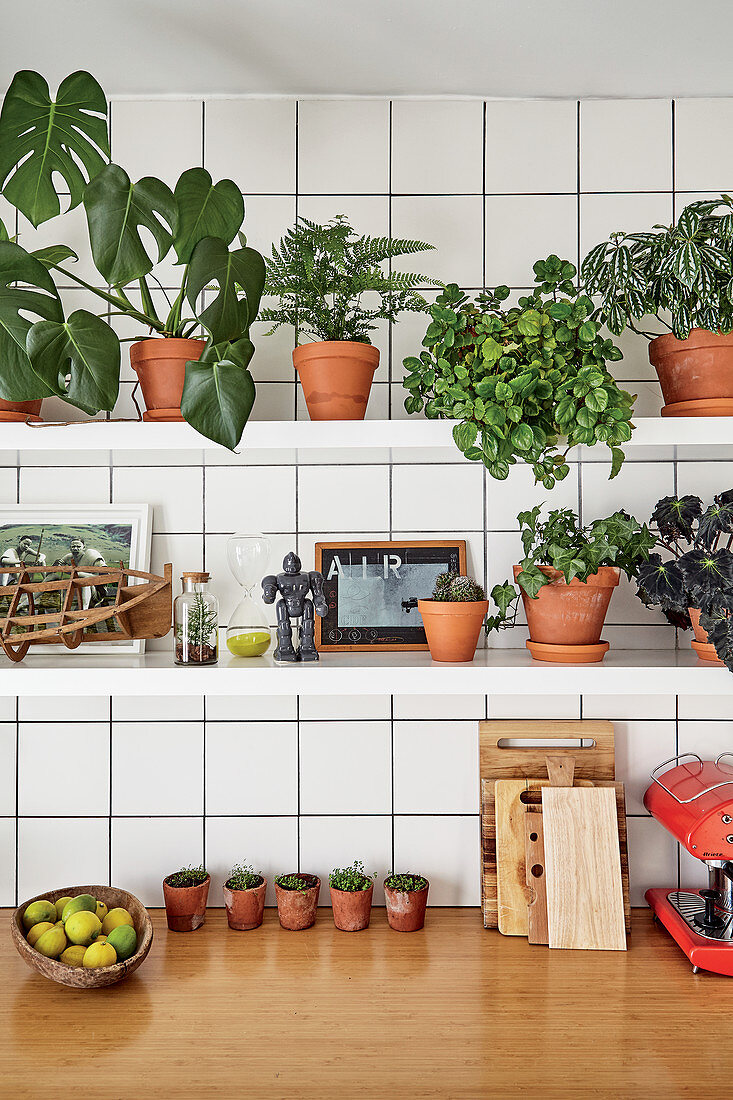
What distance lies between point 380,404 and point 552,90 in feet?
2.29

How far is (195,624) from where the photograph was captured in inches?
55.6

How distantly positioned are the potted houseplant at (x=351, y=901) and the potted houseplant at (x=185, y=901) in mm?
246

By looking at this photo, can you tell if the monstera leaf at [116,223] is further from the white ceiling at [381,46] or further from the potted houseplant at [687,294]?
the potted houseplant at [687,294]

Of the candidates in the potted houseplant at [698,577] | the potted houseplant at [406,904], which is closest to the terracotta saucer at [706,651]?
the potted houseplant at [698,577]

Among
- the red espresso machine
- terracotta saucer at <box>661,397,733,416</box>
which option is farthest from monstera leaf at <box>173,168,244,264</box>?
the red espresso machine

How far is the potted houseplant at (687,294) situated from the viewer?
50.3 inches

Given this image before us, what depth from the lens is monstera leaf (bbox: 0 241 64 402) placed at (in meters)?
1.18

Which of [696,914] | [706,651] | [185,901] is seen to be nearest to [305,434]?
[706,651]

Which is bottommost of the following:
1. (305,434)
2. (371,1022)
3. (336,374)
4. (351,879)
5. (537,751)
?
(371,1022)

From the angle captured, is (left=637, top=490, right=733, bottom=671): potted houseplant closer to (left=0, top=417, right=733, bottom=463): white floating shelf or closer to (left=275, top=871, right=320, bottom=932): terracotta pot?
(left=0, top=417, right=733, bottom=463): white floating shelf

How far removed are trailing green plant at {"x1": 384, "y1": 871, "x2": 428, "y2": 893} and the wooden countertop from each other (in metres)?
0.08

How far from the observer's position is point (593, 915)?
4.70 feet

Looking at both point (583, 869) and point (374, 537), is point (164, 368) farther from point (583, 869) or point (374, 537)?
point (583, 869)

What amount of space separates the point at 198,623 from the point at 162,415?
14.4 inches
